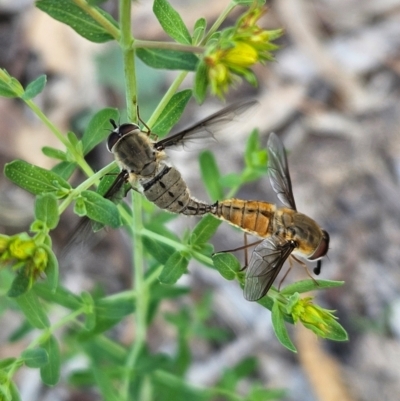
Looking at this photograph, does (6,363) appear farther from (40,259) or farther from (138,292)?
(138,292)

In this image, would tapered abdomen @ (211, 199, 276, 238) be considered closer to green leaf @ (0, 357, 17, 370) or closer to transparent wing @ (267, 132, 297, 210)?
transparent wing @ (267, 132, 297, 210)

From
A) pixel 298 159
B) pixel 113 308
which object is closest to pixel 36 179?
pixel 113 308

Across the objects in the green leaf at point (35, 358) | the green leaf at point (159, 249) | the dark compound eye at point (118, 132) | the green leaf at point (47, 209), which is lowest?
the green leaf at point (159, 249)

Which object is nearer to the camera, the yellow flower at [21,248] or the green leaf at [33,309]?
the yellow flower at [21,248]

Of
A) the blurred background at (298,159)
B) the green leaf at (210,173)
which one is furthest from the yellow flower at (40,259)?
the blurred background at (298,159)

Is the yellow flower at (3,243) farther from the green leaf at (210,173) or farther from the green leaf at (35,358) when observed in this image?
the green leaf at (210,173)

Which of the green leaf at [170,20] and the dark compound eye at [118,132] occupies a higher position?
the green leaf at [170,20]

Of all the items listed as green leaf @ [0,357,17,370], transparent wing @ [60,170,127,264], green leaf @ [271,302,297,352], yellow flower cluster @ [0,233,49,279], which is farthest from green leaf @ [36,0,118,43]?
green leaf @ [0,357,17,370]
